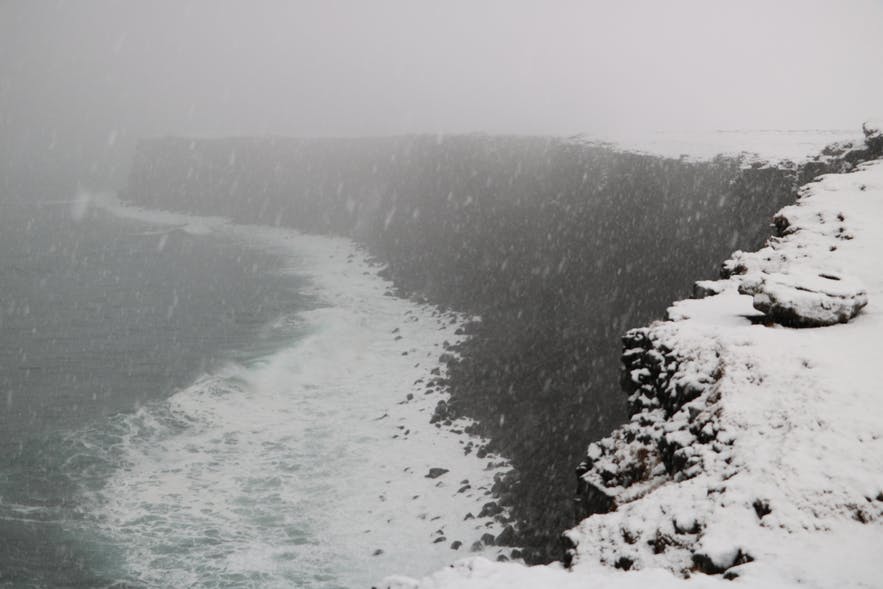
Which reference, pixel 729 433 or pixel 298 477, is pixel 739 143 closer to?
pixel 298 477

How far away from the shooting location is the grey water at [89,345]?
65.0 ft

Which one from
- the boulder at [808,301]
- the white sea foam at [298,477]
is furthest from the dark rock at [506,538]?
the boulder at [808,301]

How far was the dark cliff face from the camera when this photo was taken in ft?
84.0

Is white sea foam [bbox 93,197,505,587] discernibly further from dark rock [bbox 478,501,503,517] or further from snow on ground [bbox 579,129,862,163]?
snow on ground [bbox 579,129,862,163]

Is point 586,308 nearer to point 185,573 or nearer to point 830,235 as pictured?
point 830,235

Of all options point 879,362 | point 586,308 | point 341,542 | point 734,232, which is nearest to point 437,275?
point 586,308

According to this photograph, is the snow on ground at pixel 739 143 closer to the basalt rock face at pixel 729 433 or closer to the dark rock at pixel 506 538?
the basalt rock face at pixel 729 433

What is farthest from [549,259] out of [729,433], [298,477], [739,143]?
[729,433]

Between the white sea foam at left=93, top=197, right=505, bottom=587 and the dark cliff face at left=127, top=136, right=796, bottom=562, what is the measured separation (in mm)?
2291

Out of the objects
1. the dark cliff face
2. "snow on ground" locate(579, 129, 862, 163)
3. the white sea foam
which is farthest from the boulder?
"snow on ground" locate(579, 129, 862, 163)

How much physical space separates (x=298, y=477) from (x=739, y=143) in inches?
Result: 1490

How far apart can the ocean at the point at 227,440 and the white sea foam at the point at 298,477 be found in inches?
2.9

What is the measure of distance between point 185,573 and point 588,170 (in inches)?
1552

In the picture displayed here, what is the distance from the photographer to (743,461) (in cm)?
994
